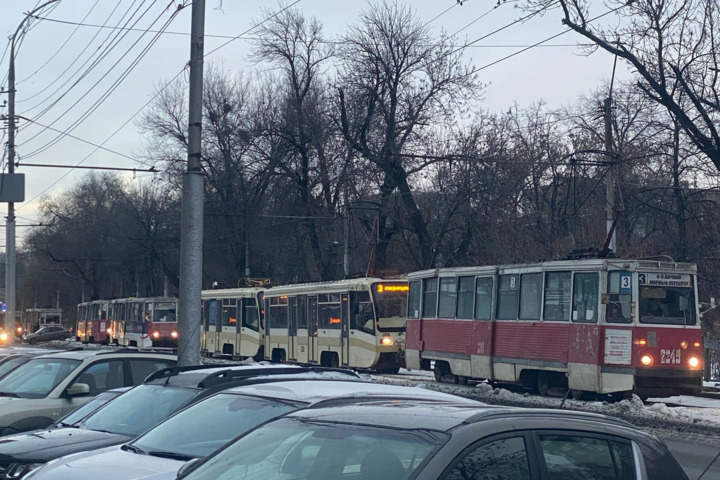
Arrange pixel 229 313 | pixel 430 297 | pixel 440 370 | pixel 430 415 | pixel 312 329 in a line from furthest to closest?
1. pixel 229 313
2. pixel 312 329
3. pixel 430 297
4. pixel 440 370
5. pixel 430 415

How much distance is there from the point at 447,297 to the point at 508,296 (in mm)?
2741

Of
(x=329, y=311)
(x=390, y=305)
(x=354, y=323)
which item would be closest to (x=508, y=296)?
(x=390, y=305)

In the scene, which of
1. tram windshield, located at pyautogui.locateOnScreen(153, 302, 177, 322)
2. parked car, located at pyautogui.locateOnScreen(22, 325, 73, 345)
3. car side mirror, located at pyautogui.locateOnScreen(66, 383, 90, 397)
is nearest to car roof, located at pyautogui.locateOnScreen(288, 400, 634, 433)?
car side mirror, located at pyautogui.locateOnScreen(66, 383, 90, 397)

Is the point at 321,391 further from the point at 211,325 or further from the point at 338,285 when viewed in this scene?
the point at 211,325

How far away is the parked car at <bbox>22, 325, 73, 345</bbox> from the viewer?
6597cm

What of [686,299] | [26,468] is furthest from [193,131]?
[686,299]

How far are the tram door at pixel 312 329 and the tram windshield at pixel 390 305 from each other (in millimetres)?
2854

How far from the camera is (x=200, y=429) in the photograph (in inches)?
255

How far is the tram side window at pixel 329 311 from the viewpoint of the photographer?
95.7ft

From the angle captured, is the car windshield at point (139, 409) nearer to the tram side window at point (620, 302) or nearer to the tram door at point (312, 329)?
the tram side window at point (620, 302)

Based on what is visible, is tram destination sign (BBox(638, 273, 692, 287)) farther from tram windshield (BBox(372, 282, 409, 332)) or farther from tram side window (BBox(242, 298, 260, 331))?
tram side window (BBox(242, 298, 260, 331))

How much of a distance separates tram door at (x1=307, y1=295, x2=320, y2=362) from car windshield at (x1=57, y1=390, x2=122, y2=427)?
20393 millimetres

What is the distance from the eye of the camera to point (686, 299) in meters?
19.1

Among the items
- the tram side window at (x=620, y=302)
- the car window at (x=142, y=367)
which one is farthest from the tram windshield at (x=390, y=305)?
the car window at (x=142, y=367)
